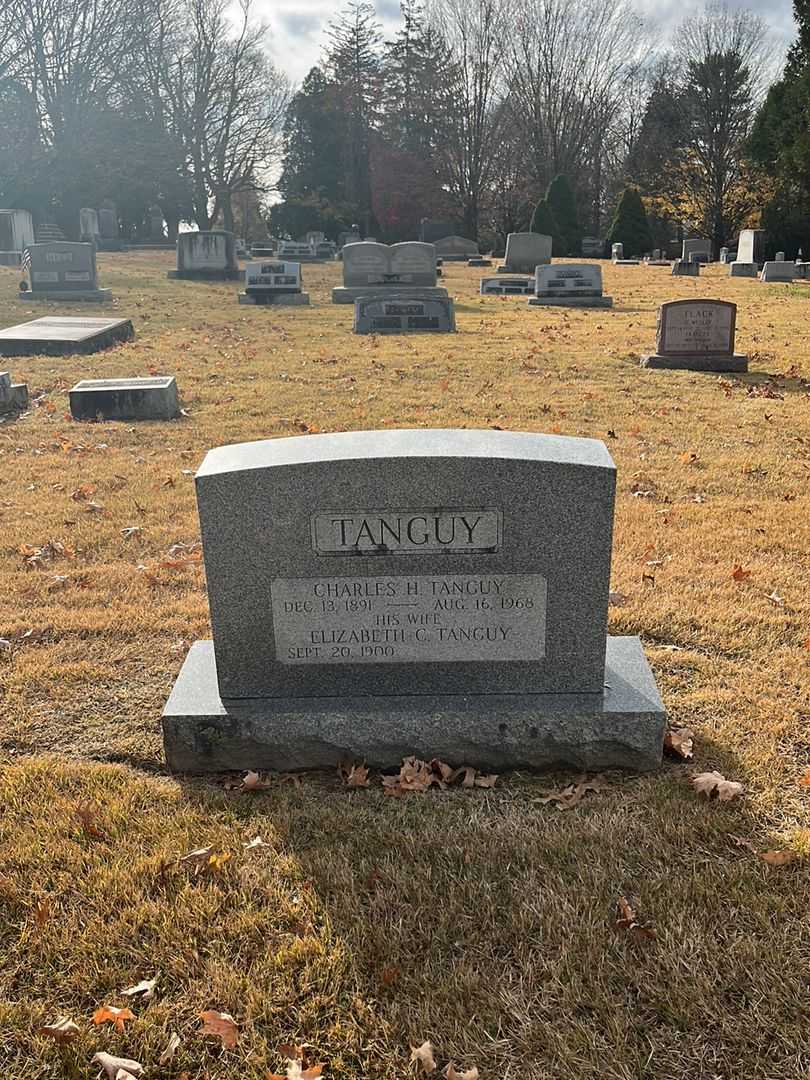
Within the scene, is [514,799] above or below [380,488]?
below

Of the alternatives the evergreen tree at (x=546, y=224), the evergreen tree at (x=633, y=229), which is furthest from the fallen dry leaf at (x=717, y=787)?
the evergreen tree at (x=546, y=224)

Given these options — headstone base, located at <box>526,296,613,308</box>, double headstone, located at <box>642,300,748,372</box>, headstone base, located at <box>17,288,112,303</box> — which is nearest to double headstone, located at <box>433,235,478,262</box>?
headstone base, located at <box>526,296,613,308</box>

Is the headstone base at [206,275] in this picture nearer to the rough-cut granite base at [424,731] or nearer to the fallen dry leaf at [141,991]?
the rough-cut granite base at [424,731]

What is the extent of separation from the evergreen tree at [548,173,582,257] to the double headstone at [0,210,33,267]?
25481mm

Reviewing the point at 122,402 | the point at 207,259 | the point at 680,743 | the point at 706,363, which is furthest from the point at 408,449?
the point at 207,259

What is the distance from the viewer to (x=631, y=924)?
2.63 meters

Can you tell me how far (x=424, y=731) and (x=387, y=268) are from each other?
69.8ft

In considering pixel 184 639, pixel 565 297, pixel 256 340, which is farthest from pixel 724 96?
pixel 184 639

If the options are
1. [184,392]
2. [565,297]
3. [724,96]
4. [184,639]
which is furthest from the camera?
[724,96]

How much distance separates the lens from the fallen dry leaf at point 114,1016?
2.36 metres

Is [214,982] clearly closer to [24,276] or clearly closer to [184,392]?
[184,392]

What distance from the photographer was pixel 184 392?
36.3 feet

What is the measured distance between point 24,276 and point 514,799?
88.3ft

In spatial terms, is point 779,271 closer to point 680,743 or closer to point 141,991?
point 680,743
